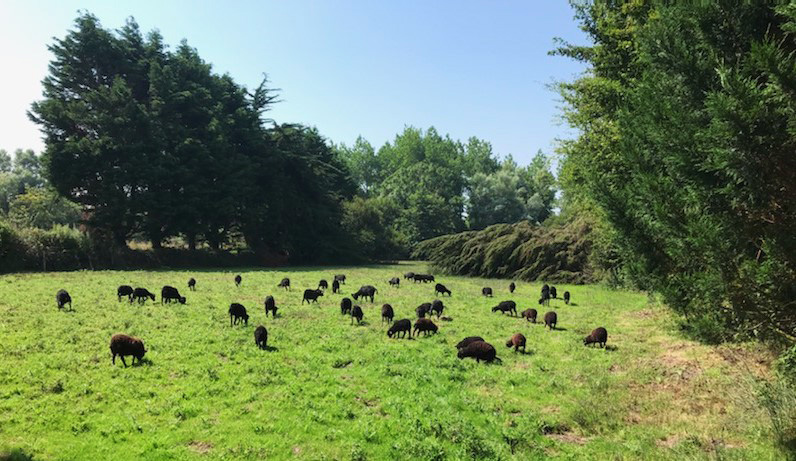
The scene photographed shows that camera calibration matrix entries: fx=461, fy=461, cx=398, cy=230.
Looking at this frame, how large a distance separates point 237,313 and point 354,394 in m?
7.80

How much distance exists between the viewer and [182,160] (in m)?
45.3

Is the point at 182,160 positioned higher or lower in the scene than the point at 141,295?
higher

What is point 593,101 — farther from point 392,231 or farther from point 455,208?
point 455,208

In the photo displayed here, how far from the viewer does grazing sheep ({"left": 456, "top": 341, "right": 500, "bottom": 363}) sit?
505 inches

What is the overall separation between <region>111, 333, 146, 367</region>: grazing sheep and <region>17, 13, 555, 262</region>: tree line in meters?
31.4

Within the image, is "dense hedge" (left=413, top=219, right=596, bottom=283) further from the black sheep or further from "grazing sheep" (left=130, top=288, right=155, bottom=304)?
"grazing sheep" (left=130, top=288, right=155, bottom=304)

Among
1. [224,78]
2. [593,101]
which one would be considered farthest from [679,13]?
[224,78]

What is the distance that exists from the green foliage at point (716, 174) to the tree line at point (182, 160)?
2611 centimetres

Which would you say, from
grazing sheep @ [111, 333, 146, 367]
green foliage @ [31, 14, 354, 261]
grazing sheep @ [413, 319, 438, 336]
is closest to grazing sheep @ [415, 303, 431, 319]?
grazing sheep @ [413, 319, 438, 336]

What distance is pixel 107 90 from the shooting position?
137 ft

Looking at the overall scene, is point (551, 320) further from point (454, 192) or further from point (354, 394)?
point (454, 192)

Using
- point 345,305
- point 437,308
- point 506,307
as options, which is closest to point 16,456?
point 345,305

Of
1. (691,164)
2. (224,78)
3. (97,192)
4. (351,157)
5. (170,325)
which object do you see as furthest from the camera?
(351,157)

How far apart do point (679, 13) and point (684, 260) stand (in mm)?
5112
